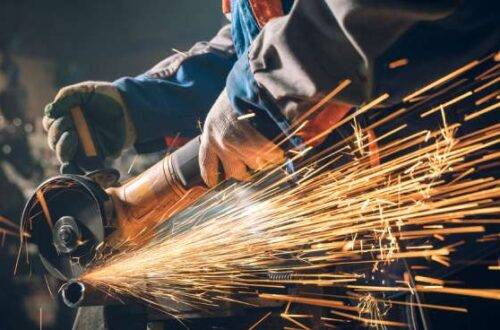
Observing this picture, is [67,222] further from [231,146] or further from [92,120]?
[231,146]

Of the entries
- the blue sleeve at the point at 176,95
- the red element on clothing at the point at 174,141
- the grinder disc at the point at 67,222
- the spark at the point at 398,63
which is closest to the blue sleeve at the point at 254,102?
the spark at the point at 398,63

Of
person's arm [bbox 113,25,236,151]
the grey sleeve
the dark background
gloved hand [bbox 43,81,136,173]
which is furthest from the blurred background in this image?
the grey sleeve

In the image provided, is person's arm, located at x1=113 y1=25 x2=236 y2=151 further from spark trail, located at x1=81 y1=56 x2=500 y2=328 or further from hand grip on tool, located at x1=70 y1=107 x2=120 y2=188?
spark trail, located at x1=81 y1=56 x2=500 y2=328

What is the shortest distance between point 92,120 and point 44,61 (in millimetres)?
2197

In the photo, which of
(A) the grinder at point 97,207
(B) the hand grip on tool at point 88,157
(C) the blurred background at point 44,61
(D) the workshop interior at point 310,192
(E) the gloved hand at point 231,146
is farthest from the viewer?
(C) the blurred background at point 44,61

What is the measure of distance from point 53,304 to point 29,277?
0.89 ft

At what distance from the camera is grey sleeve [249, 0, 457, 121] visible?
1.10m

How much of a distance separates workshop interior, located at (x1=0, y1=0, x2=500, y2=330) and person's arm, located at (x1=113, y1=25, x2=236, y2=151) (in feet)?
0.80

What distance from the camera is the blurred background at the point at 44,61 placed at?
12.4 feet

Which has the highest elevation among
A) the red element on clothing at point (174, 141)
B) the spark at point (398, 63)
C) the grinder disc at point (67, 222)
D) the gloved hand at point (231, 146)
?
the red element on clothing at point (174, 141)

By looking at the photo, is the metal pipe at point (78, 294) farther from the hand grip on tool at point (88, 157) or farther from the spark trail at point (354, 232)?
the hand grip on tool at point (88, 157)

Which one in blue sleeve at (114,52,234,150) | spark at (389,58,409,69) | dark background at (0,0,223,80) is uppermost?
dark background at (0,0,223,80)

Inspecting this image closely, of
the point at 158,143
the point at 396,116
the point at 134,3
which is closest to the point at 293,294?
the point at 396,116

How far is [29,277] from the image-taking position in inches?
148
